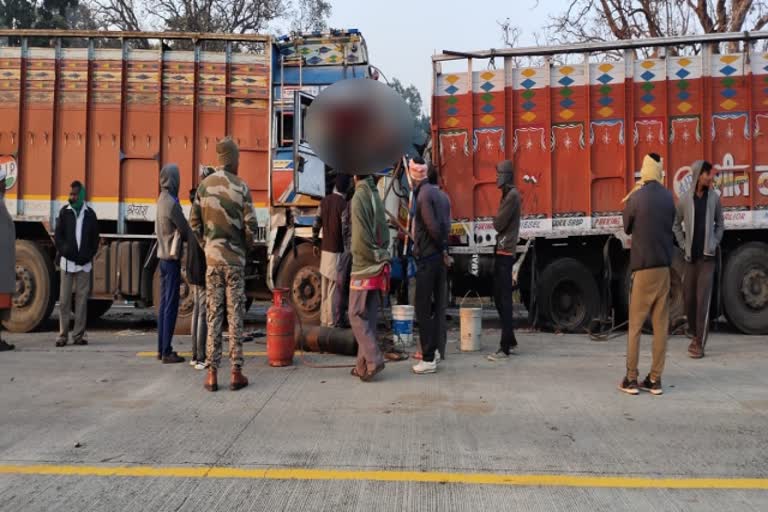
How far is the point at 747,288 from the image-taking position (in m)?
8.66

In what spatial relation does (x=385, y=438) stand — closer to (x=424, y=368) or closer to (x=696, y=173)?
(x=424, y=368)

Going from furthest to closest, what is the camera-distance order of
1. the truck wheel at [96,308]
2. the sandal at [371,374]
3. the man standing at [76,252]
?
1. the truck wheel at [96,308]
2. the man standing at [76,252]
3. the sandal at [371,374]

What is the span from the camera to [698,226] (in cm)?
723

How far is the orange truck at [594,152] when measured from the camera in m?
8.66

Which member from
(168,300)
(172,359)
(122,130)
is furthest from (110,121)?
(172,359)

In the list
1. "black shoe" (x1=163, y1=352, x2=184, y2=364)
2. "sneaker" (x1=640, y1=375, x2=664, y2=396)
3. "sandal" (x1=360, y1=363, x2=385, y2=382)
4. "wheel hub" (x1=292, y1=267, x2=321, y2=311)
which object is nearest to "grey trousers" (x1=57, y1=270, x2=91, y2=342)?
"black shoe" (x1=163, y1=352, x2=184, y2=364)

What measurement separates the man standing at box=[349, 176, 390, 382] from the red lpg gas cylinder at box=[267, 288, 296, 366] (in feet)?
2.94

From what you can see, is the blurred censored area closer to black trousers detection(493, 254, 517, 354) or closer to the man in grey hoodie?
the man in grey hoodie

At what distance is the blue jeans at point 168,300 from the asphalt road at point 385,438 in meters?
0.26

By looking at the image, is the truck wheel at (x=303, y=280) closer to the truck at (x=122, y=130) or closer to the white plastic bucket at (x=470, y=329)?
the truck at (x=122, y=130)

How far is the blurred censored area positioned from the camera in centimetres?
609

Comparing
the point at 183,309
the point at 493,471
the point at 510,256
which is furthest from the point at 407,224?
the point at 493,471

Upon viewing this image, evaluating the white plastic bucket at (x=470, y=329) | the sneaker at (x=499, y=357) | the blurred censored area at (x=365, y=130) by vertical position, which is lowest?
the sneaker at (x=499, y=357)

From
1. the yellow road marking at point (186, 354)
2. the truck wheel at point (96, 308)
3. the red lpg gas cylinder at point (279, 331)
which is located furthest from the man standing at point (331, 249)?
the truck wheel at point (96, 308)
